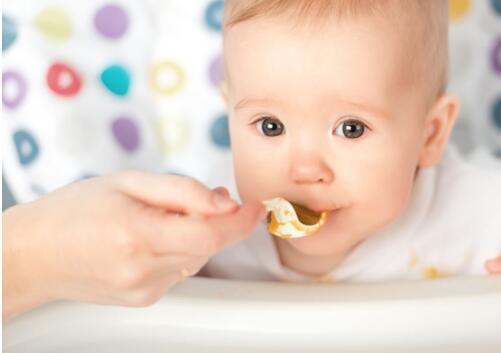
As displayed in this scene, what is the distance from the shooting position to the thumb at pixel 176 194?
0.63 m

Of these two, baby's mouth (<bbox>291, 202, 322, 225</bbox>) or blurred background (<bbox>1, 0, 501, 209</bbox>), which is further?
blurred background (<bbox>1, 0, 501, 209</bbox>)

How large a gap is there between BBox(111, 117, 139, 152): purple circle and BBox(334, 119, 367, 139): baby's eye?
0.36 metres

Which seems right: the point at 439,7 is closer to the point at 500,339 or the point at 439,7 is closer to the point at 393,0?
the point at 393,0

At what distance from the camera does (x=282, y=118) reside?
81 centimetres

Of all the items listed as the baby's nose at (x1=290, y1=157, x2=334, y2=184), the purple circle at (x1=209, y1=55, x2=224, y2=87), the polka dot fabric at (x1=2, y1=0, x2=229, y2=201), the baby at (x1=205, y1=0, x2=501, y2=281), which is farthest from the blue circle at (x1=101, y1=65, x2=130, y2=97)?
the baby's nose at (x1=290, y1=157, x2=334, y2=184)

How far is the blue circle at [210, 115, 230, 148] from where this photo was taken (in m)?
1.12

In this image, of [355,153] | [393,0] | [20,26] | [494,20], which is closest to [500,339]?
[355,153]

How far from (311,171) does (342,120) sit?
0.19 ft

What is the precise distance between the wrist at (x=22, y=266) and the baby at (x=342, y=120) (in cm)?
24

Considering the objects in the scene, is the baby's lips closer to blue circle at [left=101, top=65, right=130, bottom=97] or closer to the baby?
the baby

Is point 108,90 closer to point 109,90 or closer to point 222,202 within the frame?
point 109,90

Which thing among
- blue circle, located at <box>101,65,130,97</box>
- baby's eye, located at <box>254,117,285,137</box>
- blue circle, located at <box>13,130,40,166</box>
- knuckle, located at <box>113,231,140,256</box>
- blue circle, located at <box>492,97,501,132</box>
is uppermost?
blue circle, located at <box>492,97,501,132</box>

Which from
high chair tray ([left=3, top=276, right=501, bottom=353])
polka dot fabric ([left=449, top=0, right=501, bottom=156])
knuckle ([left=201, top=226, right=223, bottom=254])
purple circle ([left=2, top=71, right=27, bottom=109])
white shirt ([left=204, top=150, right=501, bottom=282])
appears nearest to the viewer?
knuckle ([left=201, top=226, right=223, bottom=254])

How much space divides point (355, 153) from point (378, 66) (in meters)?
0.08
